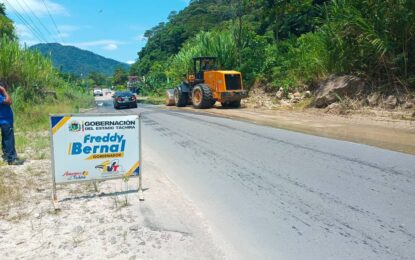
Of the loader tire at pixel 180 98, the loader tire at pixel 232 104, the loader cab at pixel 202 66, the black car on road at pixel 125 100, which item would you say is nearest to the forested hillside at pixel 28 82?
the black car on road at pixel 125 100

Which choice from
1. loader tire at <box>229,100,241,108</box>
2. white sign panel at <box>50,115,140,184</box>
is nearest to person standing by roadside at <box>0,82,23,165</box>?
white sign panel at <box>50,115,140,184</box>

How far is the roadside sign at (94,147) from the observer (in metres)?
5.43

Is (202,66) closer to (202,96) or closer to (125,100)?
(202,96)

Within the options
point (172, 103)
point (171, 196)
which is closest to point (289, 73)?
point (172, 103)

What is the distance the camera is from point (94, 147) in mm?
5633

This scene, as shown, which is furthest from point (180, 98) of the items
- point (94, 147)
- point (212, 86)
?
point (94, 147)

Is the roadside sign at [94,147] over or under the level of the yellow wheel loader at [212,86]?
under

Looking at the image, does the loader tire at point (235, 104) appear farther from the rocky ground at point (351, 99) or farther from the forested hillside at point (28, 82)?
the forested hillside at point (28, 82)

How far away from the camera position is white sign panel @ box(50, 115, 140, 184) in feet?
17.8

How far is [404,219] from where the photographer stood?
4547mm

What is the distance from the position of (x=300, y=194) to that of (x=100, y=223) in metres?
2.85

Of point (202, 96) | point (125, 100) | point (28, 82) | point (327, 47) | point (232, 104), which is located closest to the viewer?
point (327, 47)

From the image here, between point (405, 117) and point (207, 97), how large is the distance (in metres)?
10.5

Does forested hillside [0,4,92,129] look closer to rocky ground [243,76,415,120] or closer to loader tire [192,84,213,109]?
loader tire [192,84,213,109]
